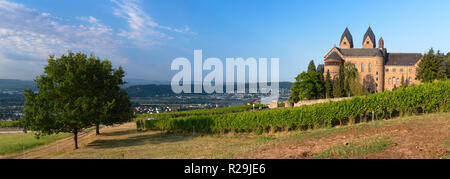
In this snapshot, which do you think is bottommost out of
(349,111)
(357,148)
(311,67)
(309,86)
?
(357,148)

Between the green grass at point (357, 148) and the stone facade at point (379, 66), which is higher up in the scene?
the stone facade at point (379, 66)

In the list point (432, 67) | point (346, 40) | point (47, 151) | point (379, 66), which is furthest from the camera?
point (346, 40)

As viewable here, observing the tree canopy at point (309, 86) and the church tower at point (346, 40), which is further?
the church tower at point (346, 40)

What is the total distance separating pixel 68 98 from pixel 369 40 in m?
97.2

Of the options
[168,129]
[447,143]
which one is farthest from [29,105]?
[447,143]

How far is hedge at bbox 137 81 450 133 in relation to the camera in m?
25.7

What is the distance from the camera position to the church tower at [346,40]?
90625 mm

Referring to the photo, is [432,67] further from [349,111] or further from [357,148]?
[357,148]

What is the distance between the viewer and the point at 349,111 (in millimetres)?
27719

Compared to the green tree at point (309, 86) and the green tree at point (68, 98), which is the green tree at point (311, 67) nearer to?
the green tree at point (309, 86)

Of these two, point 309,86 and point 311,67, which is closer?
point 309,86

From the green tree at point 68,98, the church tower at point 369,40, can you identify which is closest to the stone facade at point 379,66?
the church tower at point 369,40

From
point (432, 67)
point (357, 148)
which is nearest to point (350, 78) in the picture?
point (432, 67)

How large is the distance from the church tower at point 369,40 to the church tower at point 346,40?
514 cm
